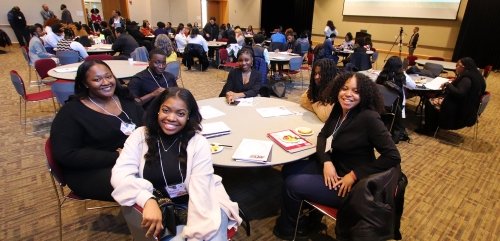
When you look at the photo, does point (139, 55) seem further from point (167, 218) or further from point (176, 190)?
point (167, 218)

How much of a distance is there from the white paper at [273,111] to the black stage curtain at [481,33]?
421 inches

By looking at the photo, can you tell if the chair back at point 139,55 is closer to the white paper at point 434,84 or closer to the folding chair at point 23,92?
the folding chair at point 23,92

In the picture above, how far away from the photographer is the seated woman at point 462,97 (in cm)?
357

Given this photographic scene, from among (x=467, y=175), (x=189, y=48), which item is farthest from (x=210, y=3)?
(x=467, y=175)

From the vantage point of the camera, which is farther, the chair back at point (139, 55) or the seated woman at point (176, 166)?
the chair back at point (139, 55)

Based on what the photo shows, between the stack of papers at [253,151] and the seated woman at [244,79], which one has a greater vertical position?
the seated woman at [244,79]

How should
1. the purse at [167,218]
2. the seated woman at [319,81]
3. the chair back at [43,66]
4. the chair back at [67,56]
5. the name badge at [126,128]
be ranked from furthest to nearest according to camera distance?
the chair back at [67,56]
the chair back at [43,66]
the seated woman at [319,81]
the name badge at [126,128]
the purse at [167,218]

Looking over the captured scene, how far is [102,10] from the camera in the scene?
15102 millimetres

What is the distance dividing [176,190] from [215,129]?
24.9 inches

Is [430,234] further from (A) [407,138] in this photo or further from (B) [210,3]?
(B) [210,3]

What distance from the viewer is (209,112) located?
99.5 inches

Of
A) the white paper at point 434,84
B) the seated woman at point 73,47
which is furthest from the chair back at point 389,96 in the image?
the seated woman at point 73,47

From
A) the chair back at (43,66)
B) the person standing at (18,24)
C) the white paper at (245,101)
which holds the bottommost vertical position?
the white paper at (245,101)

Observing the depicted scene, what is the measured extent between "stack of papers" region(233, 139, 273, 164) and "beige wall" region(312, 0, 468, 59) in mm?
11843
